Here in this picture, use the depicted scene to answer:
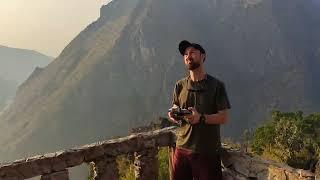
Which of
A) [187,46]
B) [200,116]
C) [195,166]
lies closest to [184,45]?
[187,46]

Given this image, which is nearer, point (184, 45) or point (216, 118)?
point (216, 118)

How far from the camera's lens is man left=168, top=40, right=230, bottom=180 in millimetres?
6023

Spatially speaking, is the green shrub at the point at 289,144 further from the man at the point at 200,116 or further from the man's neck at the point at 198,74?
the man's neck at the point at 198,74

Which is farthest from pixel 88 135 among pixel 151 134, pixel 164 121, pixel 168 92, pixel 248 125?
pixel 151 134

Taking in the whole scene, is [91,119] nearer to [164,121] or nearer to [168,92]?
[168,92]

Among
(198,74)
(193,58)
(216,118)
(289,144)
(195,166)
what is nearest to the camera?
(216,118)

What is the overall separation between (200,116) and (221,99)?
0.38 meters

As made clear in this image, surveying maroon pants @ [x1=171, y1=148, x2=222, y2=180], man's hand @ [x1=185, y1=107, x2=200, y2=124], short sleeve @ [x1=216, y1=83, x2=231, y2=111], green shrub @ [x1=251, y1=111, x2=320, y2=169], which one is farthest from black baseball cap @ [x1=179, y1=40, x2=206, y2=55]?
green shrub @ [x1=251, y1=111, x2=320, y2=169]

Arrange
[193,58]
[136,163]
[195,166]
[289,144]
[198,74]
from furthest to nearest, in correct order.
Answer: [289,144] < [136,163] < [195,166] < [198,74] < [193,58]

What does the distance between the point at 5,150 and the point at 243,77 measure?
11280 centimetres

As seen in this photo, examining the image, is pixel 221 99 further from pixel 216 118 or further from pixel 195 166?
pixel 195 166

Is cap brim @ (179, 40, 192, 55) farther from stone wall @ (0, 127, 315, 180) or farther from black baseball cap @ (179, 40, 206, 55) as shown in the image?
stone wall @ (0, 127, 315, 180)

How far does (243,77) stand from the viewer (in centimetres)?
19650

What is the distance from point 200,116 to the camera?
5.96 meters
